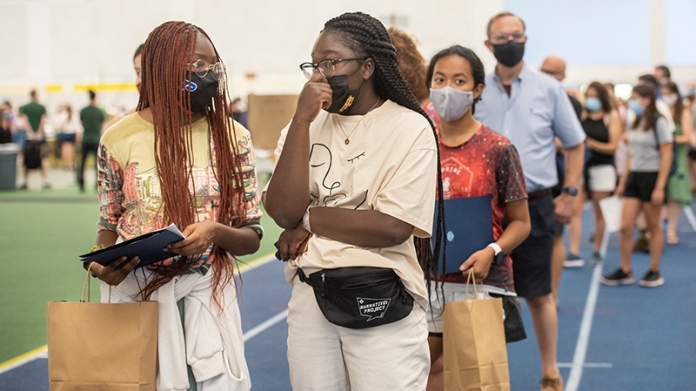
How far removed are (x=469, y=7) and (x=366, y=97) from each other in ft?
95.3

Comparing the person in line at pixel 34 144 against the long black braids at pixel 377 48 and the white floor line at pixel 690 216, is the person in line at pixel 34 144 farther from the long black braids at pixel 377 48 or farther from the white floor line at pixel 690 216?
the long black braids at pixel 377 48

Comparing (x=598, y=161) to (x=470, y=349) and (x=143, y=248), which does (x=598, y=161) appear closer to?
(x=470, y=349)

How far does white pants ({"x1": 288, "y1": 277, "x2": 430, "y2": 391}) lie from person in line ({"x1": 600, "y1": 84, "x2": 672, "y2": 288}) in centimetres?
679

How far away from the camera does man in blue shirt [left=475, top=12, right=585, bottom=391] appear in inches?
200

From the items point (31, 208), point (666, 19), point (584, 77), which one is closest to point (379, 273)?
point (31, 208)

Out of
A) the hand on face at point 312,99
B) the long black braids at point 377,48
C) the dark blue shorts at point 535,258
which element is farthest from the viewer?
the dark blue shorts at point 535,258

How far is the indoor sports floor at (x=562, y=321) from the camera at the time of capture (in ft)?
19.7

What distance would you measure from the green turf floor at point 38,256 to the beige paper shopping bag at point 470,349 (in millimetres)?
4171

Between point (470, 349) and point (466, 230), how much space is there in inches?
25.8

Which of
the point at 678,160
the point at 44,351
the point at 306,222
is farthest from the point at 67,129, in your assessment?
the point at 306,222

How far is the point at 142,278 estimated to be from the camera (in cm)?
299

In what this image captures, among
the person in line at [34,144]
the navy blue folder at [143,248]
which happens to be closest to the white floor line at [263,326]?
the navy blue folder at [143,248]

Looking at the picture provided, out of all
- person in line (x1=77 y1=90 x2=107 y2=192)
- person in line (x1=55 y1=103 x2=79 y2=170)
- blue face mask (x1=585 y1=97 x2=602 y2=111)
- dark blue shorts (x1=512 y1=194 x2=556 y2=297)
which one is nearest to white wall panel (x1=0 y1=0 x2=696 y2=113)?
person in line (x1=55 y1=103 x2=79 y2=170)

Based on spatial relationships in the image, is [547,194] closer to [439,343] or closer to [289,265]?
[439,343]
